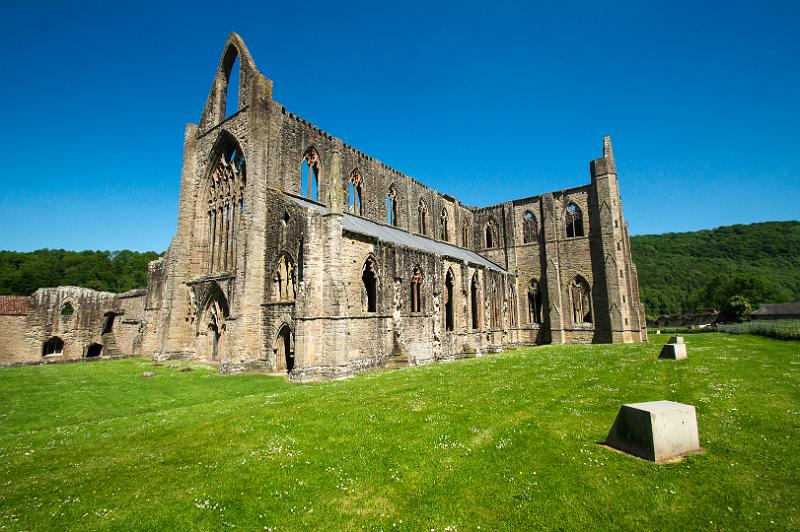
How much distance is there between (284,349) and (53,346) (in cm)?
2009

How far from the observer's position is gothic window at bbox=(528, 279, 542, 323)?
34562mm

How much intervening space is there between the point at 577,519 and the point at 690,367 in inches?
471

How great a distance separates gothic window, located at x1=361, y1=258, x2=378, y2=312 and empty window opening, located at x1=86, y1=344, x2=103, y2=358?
75.9 ft

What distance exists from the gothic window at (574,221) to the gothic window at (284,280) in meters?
25.3

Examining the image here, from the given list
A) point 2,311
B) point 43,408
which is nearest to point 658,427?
point 43,408

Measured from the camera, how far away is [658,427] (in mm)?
5504

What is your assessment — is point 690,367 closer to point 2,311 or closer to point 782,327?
point 782,327

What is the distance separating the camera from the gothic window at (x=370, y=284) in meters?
19.4

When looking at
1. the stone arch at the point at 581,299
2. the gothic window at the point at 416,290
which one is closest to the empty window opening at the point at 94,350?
the gothic window at the point at 416,290

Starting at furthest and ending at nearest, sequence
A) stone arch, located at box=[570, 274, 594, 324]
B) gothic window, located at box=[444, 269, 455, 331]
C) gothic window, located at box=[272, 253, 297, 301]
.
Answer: stone arch, located at box=[570, 274, 594, 324], gothic window, located at box=[444, 269, 455, 331], gothic window, located at box=[272, 253, 297, 301]

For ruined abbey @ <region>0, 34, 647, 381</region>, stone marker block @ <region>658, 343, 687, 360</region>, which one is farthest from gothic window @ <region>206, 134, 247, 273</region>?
stone marker block @ <region>658, 343, 687, 360</region>

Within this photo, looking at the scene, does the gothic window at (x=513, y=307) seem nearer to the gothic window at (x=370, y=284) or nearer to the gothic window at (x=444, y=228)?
the gothic window at (x=444, y=228)

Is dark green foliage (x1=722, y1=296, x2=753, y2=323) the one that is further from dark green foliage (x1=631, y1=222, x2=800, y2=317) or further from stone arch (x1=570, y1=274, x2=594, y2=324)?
stone arch (x1=570, y1=274, x2=594, y2=324)

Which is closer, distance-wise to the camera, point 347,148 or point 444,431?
point 444,431
